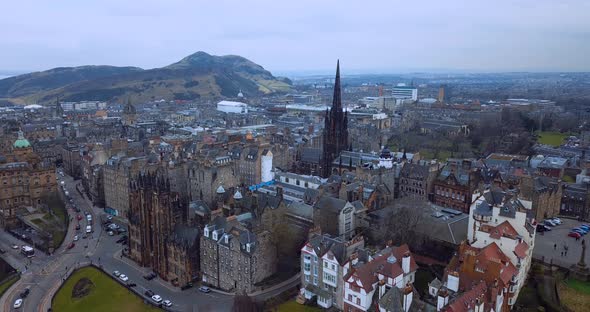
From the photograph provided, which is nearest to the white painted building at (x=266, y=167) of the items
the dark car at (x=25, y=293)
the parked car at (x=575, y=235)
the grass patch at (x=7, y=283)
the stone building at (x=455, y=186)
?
the stone building at (x=455, y=186)

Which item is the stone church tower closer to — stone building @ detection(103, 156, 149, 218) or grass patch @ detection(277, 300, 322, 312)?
stone building @ detection(103, 156, 149, 218)

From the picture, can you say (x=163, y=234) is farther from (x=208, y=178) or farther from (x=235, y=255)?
(x=208, y=178)

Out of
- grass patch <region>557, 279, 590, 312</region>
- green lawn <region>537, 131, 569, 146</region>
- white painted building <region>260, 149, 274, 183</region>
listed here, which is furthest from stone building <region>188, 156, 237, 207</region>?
green lawn <region>537, 131, 569, 146</region>

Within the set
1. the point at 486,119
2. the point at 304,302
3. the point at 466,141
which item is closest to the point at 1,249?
Answer: the point at 304,302

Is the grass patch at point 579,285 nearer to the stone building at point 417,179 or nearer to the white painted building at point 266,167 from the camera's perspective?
the stone building at point 417,179

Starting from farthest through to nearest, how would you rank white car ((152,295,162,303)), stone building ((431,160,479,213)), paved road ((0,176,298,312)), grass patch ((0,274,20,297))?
stone building ((431,160,479,213)), grass patch ((0,274,20,297)), paved road ((0,176,298,312)), white car ((152,295,162,303))

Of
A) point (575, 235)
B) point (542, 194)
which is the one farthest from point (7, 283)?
point (542, 194)
